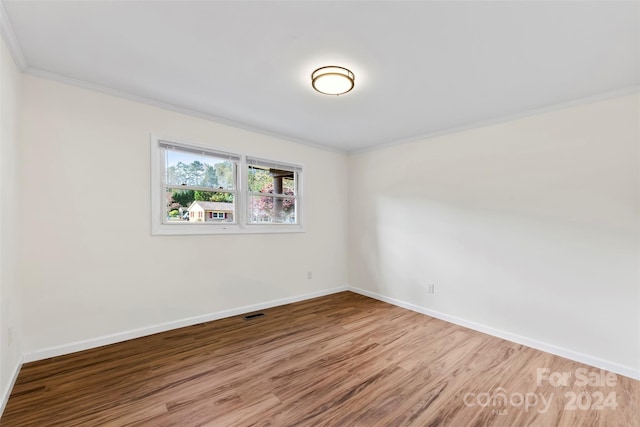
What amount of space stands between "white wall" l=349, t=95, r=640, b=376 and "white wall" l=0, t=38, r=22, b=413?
4057 mm

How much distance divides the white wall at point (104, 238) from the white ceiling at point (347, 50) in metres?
0.31

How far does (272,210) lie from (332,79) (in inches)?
89.9

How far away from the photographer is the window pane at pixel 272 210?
12.8ft

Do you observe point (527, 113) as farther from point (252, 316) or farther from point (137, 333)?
point (137, 333)

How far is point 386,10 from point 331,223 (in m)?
3.41

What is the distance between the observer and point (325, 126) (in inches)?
144

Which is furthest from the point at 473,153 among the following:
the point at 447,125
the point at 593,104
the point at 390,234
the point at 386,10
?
the point at 386,10

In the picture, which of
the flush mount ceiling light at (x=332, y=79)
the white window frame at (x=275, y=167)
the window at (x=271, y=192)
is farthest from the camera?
the window at (x=271, y=192)

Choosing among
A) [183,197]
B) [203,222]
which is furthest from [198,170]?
[203,222]

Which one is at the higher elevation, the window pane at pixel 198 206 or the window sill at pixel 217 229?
the window pane at pixel 198 206

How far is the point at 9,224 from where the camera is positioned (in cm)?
200

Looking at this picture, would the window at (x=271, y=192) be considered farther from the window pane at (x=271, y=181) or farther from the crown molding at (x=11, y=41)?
the crown molding at (x=11, y=41)

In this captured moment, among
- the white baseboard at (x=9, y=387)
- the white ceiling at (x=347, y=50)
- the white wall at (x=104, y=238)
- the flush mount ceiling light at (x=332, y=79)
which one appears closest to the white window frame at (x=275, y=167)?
the white wall at (x=104, y=238)

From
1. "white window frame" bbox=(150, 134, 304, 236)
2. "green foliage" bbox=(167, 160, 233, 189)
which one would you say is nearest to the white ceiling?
"white window frame" bbox=(150, 134, 304, 236)
